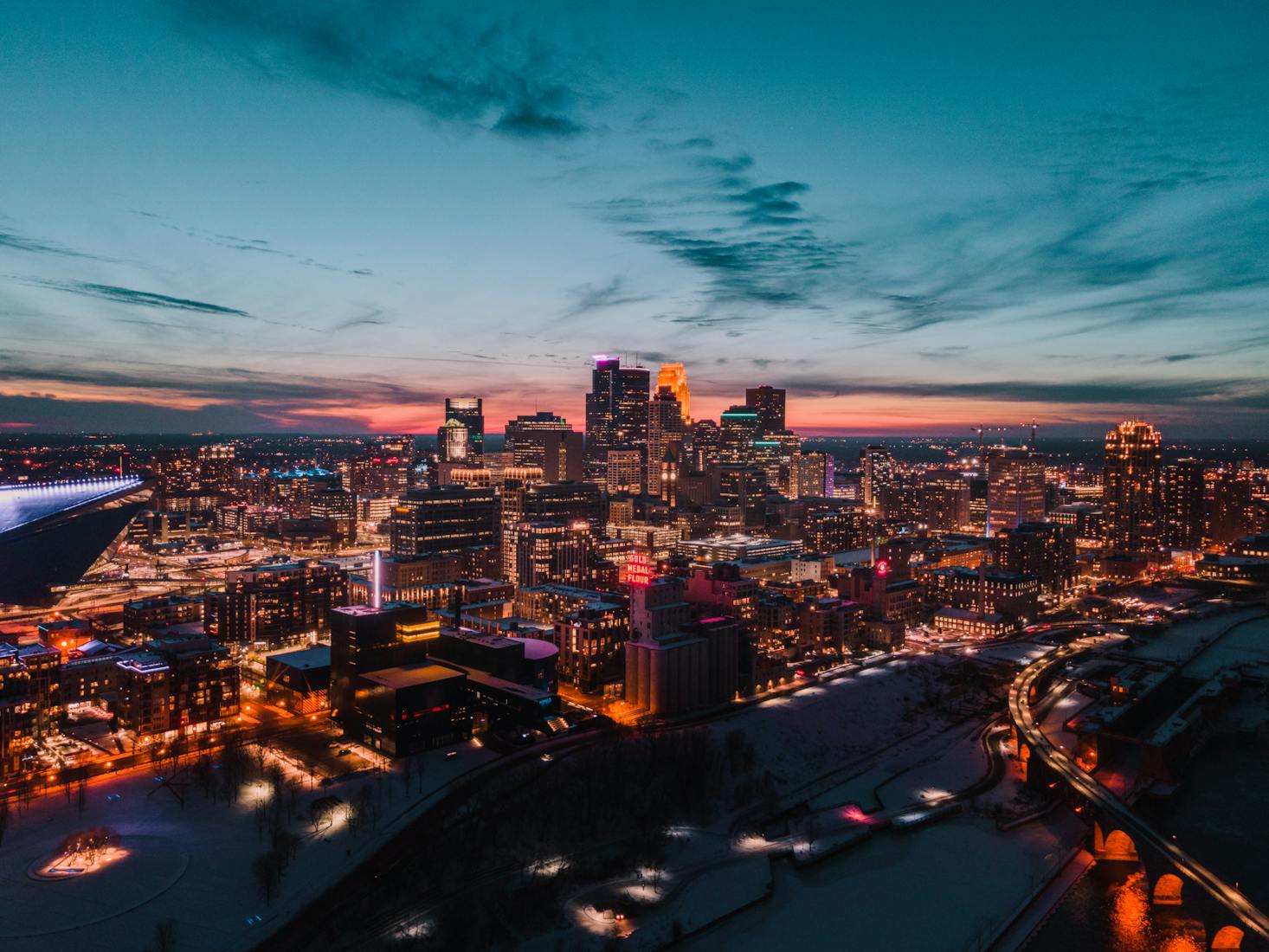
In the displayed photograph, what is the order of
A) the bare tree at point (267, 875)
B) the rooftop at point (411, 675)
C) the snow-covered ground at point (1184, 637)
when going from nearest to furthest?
1. the bare tree at point (267, 875)
2. the rooftop at point (411, 675)
3. the snow-covered ground at point (1184, 637)

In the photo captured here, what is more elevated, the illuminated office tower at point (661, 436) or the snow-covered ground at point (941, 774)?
the illuminated office tower at point (661, 436)

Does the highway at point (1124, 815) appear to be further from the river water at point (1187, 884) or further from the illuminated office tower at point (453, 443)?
the illuminated office tower at point (453, 443)

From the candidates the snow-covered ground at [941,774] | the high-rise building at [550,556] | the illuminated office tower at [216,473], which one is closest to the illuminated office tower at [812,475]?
the high-rise building at [550,556]

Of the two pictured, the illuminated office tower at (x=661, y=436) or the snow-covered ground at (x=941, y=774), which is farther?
the illuminated office tower at (x=661, y=436)

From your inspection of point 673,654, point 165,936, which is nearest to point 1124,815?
point 673,654

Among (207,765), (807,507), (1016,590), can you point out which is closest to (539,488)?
(807,507)

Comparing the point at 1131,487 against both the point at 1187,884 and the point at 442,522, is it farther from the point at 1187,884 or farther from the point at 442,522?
the point at 1187,884

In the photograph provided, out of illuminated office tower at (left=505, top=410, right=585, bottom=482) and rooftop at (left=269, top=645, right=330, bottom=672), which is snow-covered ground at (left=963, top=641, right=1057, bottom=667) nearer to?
rooftop at (left=269, top=645, right=330, bottom=672)
